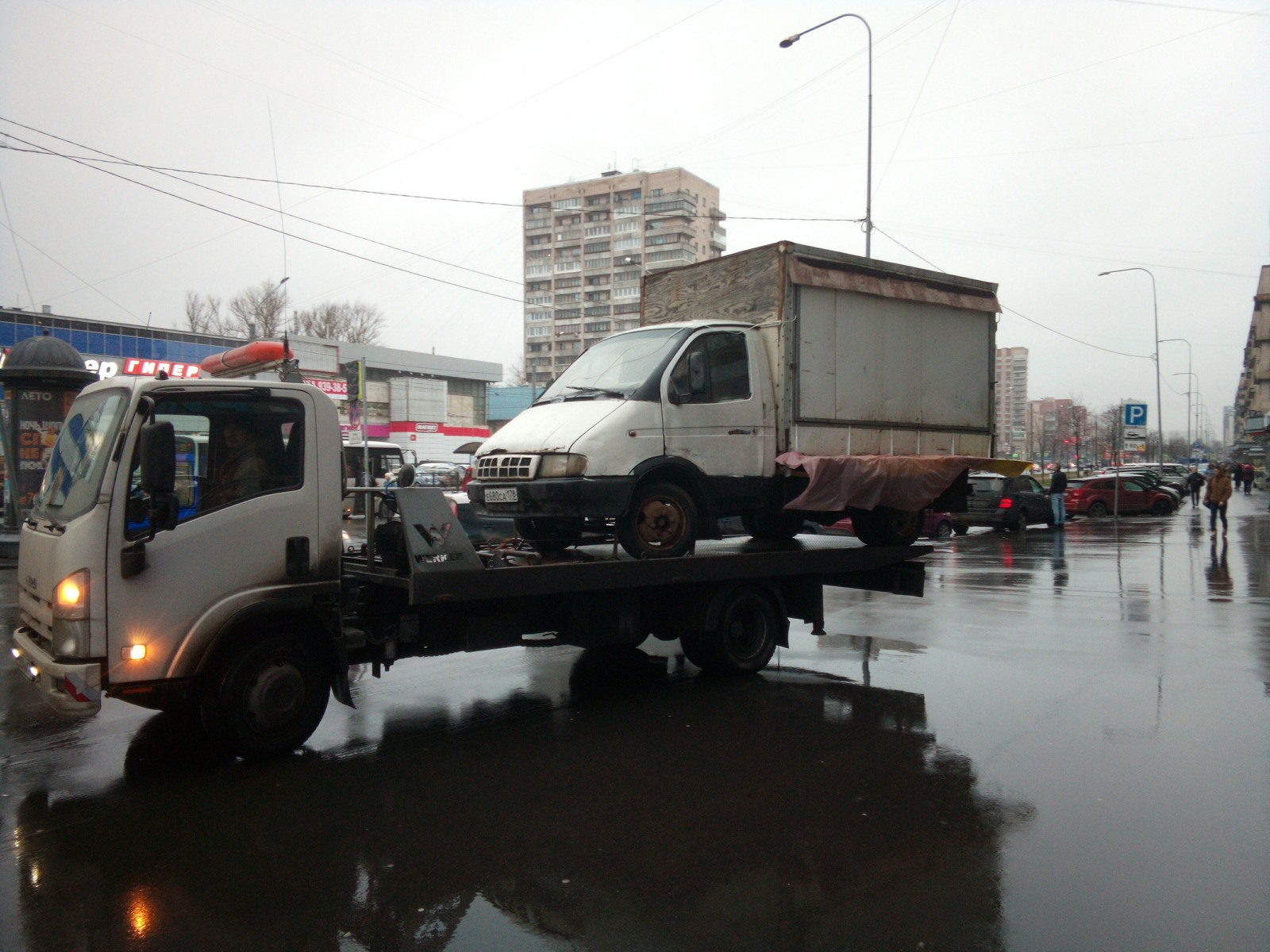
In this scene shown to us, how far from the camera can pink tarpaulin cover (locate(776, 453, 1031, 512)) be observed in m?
8.23

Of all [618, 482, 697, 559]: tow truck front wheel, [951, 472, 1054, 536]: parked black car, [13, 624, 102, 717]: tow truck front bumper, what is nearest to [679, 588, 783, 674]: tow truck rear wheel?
[618, 482, 697, 559]: tow truck front wheel

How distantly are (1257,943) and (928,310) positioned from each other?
6.87 meters

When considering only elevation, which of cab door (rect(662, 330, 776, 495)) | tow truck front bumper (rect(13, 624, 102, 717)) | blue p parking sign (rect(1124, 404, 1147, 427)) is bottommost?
tow truck front bumper (rect(13, 624, 102, 717))

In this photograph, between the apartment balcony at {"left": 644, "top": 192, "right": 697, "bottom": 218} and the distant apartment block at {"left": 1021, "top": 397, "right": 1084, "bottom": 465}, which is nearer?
the distant apartment block at {"left": 1021, "top": 397, "right": 1084, "bottom": 465}

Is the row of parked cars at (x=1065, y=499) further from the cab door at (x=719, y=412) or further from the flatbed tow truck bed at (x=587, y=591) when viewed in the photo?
the cab door at (x=719, y=412)

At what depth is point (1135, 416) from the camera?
28.8m

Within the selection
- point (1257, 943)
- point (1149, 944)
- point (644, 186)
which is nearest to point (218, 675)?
point (1149, 944)

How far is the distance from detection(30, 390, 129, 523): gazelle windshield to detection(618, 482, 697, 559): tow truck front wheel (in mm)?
3523

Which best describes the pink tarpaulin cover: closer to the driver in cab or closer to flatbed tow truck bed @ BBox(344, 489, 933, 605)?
flatbed tow truck bed @ BBox(344, 489, 933, 605)

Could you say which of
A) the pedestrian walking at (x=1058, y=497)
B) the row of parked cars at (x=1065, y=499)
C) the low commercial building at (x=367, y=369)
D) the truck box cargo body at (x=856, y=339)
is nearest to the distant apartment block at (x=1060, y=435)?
the row of parked cars at (x=1065, y=499)

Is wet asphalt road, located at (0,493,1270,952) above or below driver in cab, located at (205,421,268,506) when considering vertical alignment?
below

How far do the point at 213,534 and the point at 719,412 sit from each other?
4.13 metres

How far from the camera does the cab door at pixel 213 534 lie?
16.7 ft

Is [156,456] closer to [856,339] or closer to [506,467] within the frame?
[506,467]
